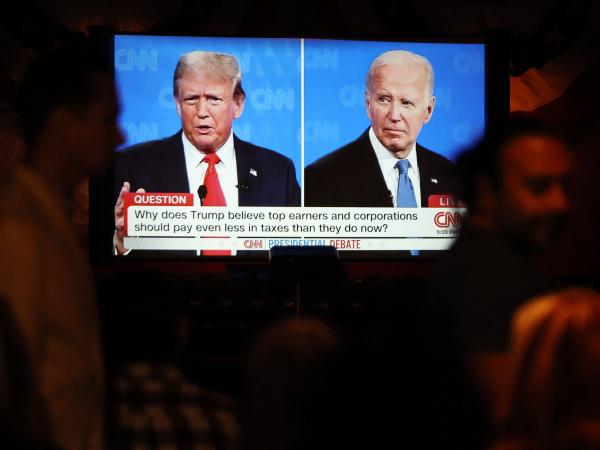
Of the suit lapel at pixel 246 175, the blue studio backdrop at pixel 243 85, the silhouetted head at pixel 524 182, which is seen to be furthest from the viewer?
the suit lapel at pixel 246 175

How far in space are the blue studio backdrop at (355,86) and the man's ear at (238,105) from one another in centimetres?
33

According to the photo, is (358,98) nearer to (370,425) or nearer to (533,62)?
(533,62)

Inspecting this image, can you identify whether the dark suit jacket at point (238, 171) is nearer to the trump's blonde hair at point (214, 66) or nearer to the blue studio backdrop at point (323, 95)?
the blue studio backdrop at point (323, 95)

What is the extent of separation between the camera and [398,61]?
4398 mm

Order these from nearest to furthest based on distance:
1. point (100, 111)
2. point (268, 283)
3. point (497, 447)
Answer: point (497, 447)
point (100, 111)
point (268, 283)

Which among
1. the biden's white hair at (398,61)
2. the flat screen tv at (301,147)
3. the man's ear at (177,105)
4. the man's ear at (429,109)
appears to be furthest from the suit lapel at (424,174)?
the man's ear at (177,105)

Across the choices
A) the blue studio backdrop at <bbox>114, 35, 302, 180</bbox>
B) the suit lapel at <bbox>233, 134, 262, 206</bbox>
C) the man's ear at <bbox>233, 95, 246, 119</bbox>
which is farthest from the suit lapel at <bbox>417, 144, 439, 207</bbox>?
the man's ear at <bbox>233, 95, 246, 119</bbox>

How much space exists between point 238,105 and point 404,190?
98cm

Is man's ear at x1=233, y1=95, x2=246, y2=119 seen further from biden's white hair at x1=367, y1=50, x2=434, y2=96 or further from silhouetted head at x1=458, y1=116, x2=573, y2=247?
silhouetted head at x1=458, y1=116, x2=573, y2=247

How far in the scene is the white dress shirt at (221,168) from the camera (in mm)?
4387

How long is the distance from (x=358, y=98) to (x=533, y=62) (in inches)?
46.1

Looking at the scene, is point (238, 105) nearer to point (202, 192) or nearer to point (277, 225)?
Result: point (202, 192)

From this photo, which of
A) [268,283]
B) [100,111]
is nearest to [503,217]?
[100,111]

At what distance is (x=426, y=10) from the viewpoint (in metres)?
4.84
